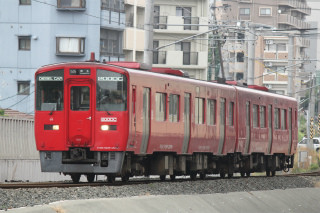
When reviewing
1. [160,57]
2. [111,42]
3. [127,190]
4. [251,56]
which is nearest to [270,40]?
[160,57]

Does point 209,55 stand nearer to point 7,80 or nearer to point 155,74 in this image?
point 7,80

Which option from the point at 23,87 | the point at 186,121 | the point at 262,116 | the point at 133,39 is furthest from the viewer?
the point at 133,39

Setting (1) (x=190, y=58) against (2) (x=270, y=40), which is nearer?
(1) (x=190, y=58)

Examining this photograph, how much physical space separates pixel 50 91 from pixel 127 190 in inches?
152

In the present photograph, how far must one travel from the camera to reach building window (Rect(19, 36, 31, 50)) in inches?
1841

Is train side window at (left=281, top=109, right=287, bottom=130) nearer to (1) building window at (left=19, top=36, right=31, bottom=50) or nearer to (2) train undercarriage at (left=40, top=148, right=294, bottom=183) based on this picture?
(2) train undercarriage at (left=40, top=148, right=294, bottom=183)

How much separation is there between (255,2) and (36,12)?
58955mm

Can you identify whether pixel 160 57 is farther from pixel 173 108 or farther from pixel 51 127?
pixel 51 127

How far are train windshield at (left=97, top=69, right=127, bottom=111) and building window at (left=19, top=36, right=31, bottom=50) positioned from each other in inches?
1153

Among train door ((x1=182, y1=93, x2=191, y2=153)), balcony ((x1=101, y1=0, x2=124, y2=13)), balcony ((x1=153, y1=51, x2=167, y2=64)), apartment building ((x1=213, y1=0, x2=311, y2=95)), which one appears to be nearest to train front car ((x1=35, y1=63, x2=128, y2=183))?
train door ((x1=182, y1=93, x2=191, y2=153))

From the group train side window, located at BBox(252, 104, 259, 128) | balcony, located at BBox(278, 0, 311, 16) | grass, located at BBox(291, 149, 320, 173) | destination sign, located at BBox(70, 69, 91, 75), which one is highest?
balcony, located at BBox(278, 0, 311, 16)

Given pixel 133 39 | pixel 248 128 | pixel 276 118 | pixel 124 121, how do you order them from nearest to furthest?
1. pixel 124 121
2. pixel 248 128
3. pixel 276 118
4. pixel 133 39

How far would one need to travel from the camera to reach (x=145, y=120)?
19047 millimetres

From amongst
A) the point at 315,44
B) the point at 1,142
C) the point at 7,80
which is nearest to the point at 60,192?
the point at 1,142
